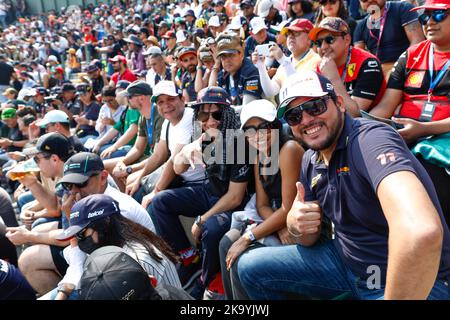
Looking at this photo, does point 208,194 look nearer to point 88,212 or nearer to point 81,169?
point 81,169

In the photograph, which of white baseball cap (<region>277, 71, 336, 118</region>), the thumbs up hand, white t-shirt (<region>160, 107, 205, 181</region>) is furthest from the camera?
white t-shirt (<region>160, 107, 205, 181</region>)

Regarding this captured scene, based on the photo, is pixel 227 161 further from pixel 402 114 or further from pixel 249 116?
pixel 402 114

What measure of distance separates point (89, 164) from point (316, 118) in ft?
7.12

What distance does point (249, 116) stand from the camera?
3.16 metres

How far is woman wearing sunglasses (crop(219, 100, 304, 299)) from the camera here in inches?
116

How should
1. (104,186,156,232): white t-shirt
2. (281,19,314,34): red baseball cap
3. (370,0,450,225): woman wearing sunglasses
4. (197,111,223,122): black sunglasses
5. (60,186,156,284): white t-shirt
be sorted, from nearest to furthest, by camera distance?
(370,0,450,225): woman wearing sunglasses, (60,186,156,284): white t-shirt, (104,186,156,232): white t-shirt, (197,111,223,122): black sunglasses, (281,19,314,34): red baseball cap

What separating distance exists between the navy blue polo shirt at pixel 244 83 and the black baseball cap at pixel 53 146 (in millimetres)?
2027

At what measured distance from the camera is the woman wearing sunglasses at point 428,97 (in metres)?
2.71

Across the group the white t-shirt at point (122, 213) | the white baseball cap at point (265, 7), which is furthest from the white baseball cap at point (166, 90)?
the white baseball cap at point (265, 7)

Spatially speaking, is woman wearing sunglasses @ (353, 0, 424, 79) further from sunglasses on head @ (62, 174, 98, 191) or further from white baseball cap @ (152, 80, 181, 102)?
sunglasses on head @ (62, 174, 98, 191)

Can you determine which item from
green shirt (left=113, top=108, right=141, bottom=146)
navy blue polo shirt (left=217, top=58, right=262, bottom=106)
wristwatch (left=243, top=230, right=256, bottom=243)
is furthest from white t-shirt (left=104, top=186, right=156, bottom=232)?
green shirt (left=113, top=108, right=141, bottom=146)

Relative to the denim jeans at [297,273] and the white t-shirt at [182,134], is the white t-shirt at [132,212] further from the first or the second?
the denim jeans at [297,273]

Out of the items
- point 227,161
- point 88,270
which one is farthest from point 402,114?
point 88,270

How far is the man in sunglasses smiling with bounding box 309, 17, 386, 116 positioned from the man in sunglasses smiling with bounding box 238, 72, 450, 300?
1.05 metres
